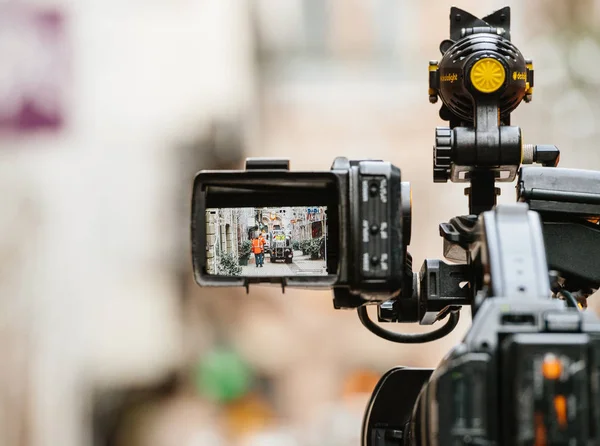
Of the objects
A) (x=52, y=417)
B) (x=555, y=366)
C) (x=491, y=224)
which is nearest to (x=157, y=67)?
(x=52, y=417)

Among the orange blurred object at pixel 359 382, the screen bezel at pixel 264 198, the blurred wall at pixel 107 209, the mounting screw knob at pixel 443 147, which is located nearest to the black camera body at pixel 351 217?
the screen bezel at pixel 264 198

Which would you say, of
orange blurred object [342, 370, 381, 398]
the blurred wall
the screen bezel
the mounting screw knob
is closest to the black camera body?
the screen bezel

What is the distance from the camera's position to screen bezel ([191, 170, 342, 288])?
86 centimetres

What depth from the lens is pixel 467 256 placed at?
38.9 inches

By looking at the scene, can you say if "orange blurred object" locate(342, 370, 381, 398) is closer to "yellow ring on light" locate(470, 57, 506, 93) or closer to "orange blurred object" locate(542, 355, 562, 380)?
"yellow ring on light" locate(470, 57, 506, 93)

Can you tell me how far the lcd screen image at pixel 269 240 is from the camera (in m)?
0.91

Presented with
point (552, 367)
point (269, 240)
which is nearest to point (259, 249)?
point (269, 240)

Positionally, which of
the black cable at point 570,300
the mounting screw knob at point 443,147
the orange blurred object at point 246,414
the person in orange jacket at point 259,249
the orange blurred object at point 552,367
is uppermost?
the mounting screw knob at point 443,147

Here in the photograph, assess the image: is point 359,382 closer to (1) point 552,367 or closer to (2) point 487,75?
(2) point 487,75

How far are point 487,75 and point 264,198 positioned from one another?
330 mm

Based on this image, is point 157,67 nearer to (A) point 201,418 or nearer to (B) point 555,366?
(A) point 201,418

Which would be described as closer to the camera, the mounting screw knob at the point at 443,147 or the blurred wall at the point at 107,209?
the mounting screw knob at the point at 443,147

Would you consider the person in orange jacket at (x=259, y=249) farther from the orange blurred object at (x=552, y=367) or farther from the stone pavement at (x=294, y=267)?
the orange blurred object at (x=552, y=367)

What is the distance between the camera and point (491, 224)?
0.83 metres
